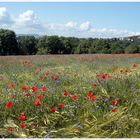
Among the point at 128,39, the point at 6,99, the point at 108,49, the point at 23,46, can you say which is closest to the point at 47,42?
the point at 23,46

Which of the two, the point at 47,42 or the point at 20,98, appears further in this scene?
the point at 47,42

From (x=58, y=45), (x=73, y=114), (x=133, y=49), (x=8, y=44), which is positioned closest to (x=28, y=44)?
(x=58, y=45)

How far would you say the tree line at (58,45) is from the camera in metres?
55.9

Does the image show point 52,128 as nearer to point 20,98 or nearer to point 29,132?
point 29,132

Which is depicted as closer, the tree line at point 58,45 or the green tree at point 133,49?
the green tree at point 133,49

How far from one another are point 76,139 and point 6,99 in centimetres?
171

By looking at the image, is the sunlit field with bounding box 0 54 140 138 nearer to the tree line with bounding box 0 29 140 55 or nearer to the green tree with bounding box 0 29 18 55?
the tree line with bounding box 0 29 140 55

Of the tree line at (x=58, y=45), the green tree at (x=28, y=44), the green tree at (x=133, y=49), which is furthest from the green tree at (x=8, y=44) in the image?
the green tree at (x=133, y=49)

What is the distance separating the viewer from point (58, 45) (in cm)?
6550

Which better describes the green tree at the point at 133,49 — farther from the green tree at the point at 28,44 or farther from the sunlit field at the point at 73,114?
→ the sunlit field at the point at 73,114

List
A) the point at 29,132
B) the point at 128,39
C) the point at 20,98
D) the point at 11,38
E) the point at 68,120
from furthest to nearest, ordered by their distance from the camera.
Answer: the point at 128,39
the point at 11,38
the point at 20,98
the point at 68,120
the point at 29,132

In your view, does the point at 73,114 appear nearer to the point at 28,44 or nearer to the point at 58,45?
the point at 58,45

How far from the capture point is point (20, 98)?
4.87m

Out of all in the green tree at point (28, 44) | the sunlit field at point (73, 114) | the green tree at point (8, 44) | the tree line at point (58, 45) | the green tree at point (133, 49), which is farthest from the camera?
the green tree at point (28, 44)
